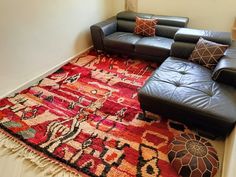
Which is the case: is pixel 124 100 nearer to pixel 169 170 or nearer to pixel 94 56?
pixel 169 170

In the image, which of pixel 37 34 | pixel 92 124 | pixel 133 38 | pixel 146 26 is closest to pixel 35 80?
pixel 37 34

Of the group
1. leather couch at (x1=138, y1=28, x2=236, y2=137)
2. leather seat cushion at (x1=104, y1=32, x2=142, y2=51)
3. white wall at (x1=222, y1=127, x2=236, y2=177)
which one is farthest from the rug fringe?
leather seat cushion at (x1=104, y1=32, x2=142, y2=51)

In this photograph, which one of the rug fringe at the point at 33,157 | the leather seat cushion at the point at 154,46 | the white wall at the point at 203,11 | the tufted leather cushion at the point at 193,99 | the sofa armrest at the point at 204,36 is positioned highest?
the white wall at the point at 203,11

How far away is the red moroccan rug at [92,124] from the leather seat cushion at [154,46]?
29cm

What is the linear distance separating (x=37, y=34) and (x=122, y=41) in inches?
48.2

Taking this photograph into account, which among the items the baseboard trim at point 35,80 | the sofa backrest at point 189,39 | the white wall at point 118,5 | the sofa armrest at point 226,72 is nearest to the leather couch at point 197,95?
the sofa armrest at point 226,72

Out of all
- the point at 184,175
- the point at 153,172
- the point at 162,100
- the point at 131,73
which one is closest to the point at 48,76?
the point at 131,73

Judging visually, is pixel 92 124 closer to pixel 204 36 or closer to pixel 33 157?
pixel 33 157

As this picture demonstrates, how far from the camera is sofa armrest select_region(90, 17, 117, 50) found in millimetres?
3237

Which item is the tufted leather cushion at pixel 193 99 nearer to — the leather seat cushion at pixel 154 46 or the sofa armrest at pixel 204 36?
the sofa armrest at pixel 204 36

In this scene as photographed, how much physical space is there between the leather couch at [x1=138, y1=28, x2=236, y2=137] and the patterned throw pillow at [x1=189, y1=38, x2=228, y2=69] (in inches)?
2.7

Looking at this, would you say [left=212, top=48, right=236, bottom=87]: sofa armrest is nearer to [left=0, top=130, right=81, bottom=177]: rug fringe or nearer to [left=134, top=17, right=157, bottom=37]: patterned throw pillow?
[left=134, top=17, right=157, bottom=37]: patterned throw pillow

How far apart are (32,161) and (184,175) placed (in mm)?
1247

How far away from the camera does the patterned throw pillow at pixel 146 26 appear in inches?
127
